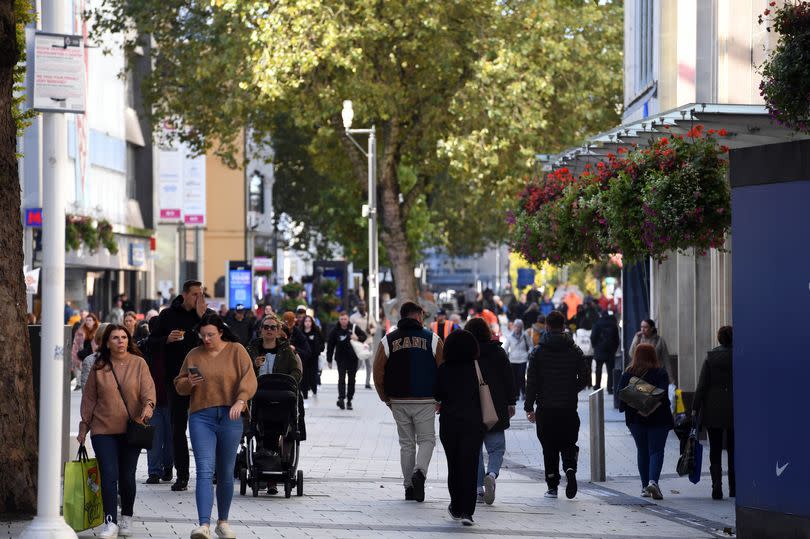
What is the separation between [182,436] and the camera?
1587 centimetres

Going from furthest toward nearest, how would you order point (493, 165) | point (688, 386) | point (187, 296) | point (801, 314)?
1. point (493, 165)
2. point (688, 386)
3. point (187, 296)
4. point (801, 314)

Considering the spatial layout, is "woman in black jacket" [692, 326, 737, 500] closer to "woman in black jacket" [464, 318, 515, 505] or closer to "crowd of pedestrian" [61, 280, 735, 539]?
"crowd of pedestrian" [61, 280, 735, 539]

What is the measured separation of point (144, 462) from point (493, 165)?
22.8 metres

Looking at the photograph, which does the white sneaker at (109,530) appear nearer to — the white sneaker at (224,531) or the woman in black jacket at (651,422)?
the white sneaker at (224,531)

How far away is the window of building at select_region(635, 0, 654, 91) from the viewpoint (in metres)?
30.3

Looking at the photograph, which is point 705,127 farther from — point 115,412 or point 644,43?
point 644,43

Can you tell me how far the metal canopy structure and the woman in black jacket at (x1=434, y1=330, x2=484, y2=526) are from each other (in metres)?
2.83

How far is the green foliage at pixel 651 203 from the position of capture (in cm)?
1631

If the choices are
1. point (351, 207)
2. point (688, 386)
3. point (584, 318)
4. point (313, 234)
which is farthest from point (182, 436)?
point (313, 234)

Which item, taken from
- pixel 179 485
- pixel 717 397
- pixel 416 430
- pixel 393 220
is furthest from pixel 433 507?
pixel 393 220

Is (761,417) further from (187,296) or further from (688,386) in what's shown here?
(688,386)

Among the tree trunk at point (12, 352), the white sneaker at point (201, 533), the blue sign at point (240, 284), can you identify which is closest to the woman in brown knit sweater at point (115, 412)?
the white sneaker at point (201, 533)

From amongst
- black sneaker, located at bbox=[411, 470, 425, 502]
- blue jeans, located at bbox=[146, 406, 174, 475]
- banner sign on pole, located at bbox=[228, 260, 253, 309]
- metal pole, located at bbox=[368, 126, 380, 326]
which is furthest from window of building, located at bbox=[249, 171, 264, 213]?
black sneaker, located at bbox=[411, 470, 425, 502]

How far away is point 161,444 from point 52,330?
4882 mm
